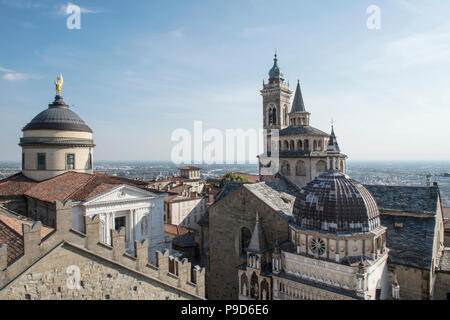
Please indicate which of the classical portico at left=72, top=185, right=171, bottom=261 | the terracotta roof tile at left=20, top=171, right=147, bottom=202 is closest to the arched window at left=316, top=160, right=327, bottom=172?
the classical portico at left=72, top=185, right=171, bottom=261

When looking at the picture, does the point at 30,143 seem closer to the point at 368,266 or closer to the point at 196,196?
the point at 368,266

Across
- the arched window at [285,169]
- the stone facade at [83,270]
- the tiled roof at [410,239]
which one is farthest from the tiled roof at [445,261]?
the stone facade at [83,270]

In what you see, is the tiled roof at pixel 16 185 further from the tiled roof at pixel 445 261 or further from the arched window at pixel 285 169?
the tiled roof at pixel 445 261

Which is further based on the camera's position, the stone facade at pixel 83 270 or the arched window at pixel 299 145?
the arched window at pixel 299 145

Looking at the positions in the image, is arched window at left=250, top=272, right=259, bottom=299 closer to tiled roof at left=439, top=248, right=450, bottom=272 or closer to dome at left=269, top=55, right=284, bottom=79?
tiled roof at left=439, top=248, right=450, bottom=272

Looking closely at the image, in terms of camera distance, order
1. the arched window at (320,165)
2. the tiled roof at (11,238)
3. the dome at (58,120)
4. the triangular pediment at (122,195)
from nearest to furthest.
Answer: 1. the tiled roof at (11,238)
2. the triangular pediment at (122,195)
3. the dome at (58,120)
4. the arched window at (320,165)

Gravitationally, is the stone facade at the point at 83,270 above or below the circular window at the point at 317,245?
above

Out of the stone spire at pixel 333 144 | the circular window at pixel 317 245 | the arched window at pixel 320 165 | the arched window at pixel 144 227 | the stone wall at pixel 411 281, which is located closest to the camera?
the circular window at pixel 317 245
